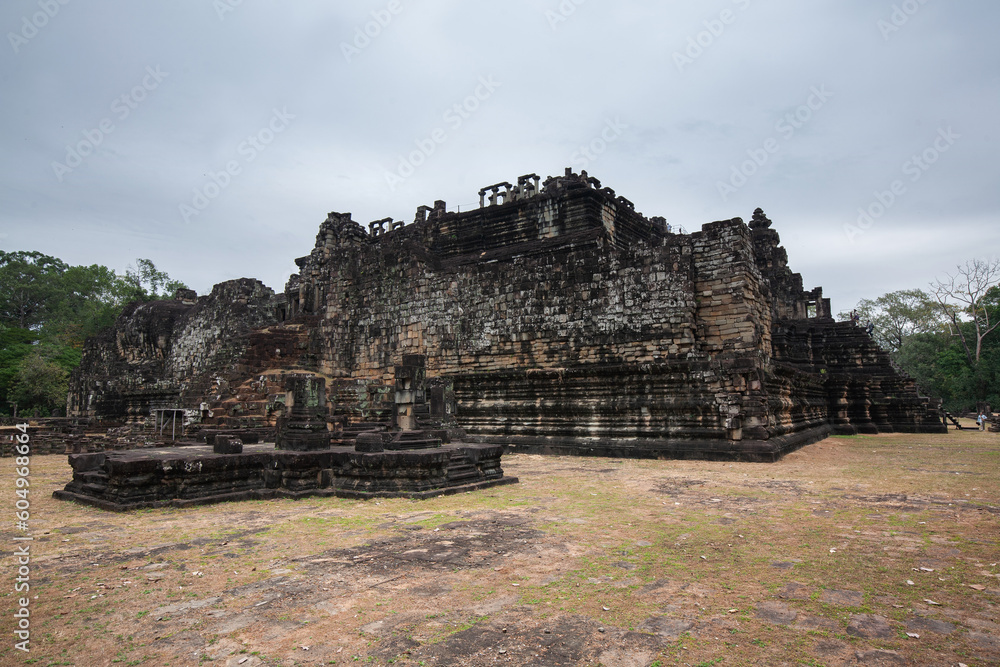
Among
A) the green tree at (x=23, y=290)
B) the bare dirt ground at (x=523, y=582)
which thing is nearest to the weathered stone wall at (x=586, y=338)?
the bare dirt ground at (x=523, y=582)

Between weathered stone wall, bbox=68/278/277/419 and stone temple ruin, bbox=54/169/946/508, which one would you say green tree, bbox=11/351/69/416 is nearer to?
weathered stone wall, bbox=68/278/277/419

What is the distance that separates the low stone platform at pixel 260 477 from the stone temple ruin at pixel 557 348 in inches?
15.1

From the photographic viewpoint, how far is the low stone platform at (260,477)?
21.5ft

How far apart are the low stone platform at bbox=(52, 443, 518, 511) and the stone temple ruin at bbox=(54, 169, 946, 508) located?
385 mm

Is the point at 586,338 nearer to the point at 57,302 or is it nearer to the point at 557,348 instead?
the point at 557,348

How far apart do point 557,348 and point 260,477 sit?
8.87 metres

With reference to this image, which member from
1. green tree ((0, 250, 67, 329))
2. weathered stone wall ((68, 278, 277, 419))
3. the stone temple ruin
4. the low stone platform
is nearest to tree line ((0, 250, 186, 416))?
green tree ((0, 250, 67, 329))

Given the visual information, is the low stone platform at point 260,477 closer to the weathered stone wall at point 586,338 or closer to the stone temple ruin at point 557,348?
the stone temple ruin at point 557,348

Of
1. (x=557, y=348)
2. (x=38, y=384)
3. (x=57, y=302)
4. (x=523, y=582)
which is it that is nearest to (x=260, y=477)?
(x=523, y=582)

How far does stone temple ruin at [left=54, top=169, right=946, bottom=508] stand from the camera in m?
11.9

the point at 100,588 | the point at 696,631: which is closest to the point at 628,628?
the point at 696,631

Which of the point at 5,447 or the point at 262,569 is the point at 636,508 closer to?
the point at 262,569

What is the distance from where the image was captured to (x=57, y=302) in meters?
54.8

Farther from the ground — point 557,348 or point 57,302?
point 57,302
